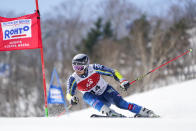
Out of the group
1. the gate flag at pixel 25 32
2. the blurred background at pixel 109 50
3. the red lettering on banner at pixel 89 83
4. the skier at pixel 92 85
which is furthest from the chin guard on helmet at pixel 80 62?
the blurred background at pixel 109 50

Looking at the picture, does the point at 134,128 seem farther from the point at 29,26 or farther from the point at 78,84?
the point at 29,26

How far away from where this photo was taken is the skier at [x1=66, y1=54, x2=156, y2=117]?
5.29 metres

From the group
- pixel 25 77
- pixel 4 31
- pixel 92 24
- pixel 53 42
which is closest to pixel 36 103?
pixel 25 77

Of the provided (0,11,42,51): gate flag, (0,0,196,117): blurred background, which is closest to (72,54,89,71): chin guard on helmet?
(0,11,42,51): gate flag

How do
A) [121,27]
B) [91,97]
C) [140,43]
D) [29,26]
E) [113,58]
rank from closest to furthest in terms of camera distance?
1. [91,97]
2. [29,26]
3. [140,43]
4. [113,58]
5. [121,27]

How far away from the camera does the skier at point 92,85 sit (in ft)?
17.4

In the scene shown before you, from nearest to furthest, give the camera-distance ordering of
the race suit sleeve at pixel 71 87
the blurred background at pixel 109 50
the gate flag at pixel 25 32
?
the race suit sleeve at pixel 71 87, the gate flag at pixel 25 32, the blurred background at pixel 109 50

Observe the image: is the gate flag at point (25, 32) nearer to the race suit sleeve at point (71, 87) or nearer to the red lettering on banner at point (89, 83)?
the race suit sleeve at point (71, 87)

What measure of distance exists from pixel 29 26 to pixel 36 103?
1007 inches

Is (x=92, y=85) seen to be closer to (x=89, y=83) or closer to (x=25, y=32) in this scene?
(x=89, y=83)

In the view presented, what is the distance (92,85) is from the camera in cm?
551

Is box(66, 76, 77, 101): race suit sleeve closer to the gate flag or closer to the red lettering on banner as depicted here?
the red lettering on banner

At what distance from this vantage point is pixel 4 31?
267 inches

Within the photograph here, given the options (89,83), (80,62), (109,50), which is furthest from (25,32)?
(109,50)
